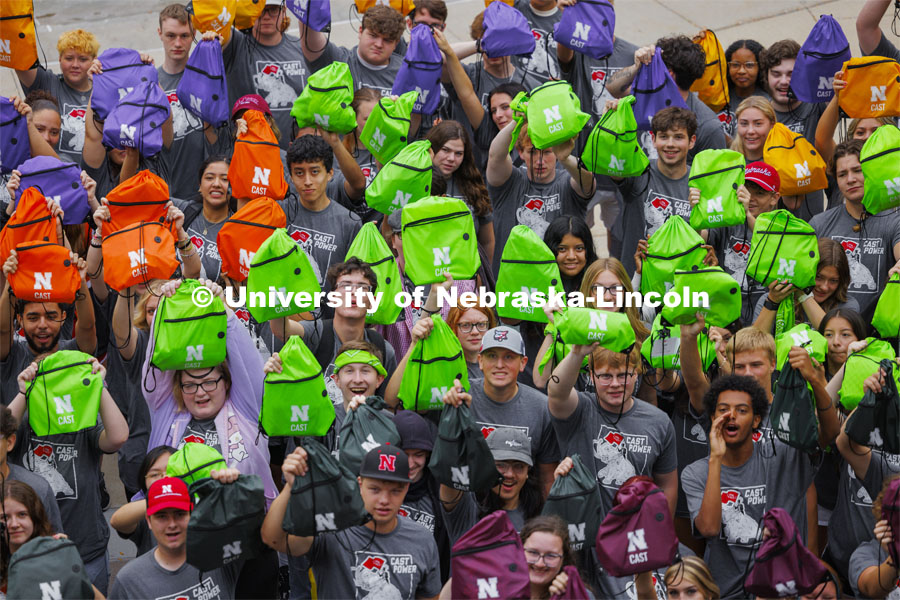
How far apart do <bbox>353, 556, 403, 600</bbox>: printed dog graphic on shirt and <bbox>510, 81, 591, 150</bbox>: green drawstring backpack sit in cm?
312

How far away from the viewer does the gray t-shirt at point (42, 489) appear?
6062 millimetres

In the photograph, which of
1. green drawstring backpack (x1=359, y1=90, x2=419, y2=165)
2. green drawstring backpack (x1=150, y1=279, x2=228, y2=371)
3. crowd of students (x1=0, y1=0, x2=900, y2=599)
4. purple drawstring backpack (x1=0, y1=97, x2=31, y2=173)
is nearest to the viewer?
crowd of students (x1=0, y1=0, x2=900, y2=599)

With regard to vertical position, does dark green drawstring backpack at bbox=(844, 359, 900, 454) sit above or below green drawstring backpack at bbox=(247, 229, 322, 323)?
below

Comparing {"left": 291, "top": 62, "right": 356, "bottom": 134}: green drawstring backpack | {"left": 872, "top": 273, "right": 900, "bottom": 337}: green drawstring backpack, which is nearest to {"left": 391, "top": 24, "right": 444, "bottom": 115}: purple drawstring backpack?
{"left": 291, "top": 62, "right": 356, "bottom": 134}: green drawstring backpack

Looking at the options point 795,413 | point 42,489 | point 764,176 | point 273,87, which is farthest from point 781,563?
point 273,87

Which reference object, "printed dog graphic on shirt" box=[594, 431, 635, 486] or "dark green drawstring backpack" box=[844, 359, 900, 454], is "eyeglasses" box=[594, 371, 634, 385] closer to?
"printed dog graphic on shirt" box=[594, 431, 635, 486]

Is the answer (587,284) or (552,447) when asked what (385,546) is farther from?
(587,284)

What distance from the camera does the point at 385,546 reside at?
19.0 feet

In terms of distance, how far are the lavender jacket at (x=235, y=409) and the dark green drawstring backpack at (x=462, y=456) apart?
1.02 m

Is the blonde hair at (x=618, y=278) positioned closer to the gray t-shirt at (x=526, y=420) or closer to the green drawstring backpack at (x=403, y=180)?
the gray t-shirt at (x=526, y=420)

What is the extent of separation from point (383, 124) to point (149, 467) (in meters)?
3.03

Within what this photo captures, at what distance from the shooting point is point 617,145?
7719 mm

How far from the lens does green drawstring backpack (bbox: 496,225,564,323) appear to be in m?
7.02

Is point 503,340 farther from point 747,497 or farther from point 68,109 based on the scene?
point 68,109
